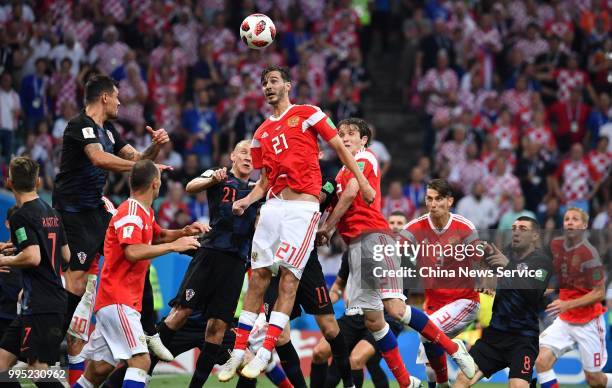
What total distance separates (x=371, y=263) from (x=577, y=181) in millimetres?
9854

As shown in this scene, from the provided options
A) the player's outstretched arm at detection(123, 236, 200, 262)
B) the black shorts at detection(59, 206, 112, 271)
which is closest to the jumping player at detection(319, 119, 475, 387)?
the player's outstretched arm at detection(123, 236, 200, 262)

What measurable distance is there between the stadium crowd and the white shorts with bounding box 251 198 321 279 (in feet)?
24.5

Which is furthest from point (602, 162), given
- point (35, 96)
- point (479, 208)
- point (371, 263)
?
point (371, 263)

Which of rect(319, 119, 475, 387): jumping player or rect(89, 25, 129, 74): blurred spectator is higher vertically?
rect(89, 25, 129, 74): blurred spectator

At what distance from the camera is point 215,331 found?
1032 centimetres

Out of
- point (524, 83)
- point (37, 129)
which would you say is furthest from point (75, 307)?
point (524, 83)

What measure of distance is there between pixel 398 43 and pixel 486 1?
213cm

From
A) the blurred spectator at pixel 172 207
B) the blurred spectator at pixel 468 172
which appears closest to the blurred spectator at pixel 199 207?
the blurred spectator at pixel 172 207

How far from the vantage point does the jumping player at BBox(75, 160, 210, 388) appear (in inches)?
351

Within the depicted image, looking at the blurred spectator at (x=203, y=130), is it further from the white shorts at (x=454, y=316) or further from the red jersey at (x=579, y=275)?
the white shorts at (x=454, y=316)

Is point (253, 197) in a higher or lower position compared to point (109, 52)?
lower

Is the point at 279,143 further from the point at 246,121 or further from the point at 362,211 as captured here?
the point at 246,121

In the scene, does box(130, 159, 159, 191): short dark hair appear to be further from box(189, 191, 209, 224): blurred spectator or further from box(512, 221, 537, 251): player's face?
box(189, 191, 209, 224): blurred spectator

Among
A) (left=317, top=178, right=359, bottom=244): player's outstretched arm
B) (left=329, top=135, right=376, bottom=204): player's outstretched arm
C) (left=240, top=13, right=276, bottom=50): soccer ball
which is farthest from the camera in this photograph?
(left=240, top=13, right=276, bottom=50): soccer ball
